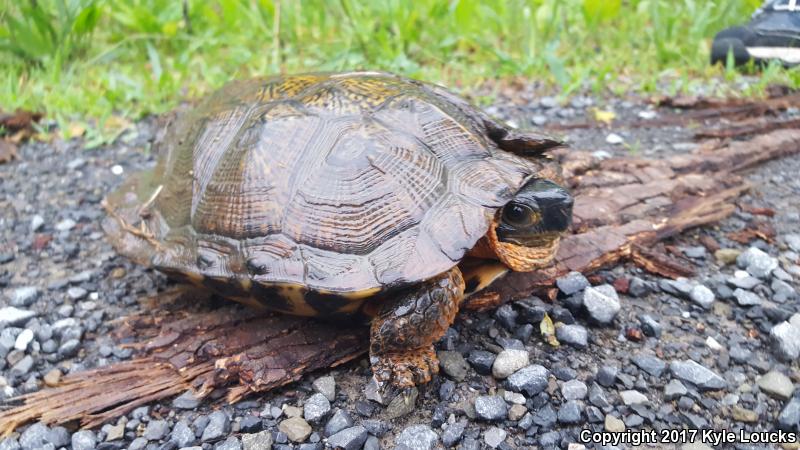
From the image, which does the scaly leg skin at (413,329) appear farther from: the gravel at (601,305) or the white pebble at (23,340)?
the white pebble at (23,340)

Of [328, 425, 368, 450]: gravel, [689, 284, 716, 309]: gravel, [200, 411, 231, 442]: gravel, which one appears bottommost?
[689, 284, 716, 309]: gravel

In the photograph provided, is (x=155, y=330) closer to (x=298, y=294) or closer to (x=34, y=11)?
(x=298, y=294)

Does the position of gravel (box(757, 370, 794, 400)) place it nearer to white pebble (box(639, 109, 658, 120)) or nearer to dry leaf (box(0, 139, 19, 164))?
white pebble (box(639, 109, 658, 120))

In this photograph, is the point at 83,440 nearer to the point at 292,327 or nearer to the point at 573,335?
the point at 292,327

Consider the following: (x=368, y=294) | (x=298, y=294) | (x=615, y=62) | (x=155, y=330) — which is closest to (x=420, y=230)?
(x=368, y=294)

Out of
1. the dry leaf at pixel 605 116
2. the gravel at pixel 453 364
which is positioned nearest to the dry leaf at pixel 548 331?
the gravel at pixel 453 364

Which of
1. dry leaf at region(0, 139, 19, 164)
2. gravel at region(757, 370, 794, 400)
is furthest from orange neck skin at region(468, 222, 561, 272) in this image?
dry leaf at region(0, 139, 19, 164)
